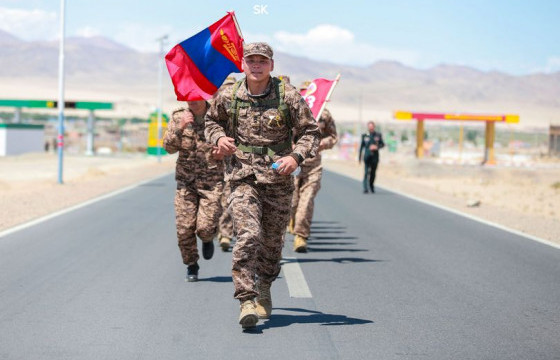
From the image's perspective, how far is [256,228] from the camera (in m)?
6.54

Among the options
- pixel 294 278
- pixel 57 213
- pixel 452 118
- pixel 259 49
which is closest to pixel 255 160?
pixel 259 49

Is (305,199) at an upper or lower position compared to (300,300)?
upper

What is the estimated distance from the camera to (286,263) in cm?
1029

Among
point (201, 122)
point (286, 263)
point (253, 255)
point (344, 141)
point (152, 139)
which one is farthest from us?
point (344, 141)

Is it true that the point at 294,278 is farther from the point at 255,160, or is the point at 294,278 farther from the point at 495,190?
the point at 495,190

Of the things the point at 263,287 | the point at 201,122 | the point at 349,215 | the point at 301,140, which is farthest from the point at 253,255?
the point at 349,215

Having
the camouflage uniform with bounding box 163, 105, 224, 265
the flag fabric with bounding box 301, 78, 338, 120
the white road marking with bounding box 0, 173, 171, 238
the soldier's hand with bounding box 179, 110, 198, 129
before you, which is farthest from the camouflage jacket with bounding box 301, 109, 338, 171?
the white road marking with bounding box 0, 173, 171, 238

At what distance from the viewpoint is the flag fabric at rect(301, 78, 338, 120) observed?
11156 mm

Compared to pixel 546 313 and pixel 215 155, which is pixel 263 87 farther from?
pixel 546 313

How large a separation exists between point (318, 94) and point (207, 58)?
108 inches

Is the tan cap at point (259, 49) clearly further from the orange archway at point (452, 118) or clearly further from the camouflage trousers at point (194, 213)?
the orange archway at point (452, 118)

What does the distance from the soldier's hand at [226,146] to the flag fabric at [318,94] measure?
4.58 m

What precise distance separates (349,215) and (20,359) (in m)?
12.3

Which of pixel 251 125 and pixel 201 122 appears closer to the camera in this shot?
pixel 251 125
